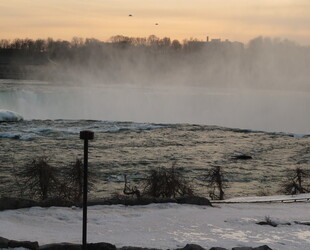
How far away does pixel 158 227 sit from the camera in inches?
437

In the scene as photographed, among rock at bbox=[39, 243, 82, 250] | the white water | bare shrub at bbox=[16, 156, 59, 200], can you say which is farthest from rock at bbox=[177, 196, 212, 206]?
the white water

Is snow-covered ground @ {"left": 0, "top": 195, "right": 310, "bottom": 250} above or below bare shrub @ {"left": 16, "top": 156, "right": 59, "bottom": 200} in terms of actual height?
above

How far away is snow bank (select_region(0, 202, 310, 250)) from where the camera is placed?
33.5 ft

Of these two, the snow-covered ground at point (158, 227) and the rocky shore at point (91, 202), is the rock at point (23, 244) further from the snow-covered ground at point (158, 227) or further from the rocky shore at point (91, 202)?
the rocky shore at point (91, 202)

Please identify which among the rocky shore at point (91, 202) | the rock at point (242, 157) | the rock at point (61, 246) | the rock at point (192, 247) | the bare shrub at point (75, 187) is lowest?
the rock at point (242, 157)

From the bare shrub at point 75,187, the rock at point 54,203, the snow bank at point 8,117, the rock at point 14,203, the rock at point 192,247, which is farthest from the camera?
the snow bank at point 8,117

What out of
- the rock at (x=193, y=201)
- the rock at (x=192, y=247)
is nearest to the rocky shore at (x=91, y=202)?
the rock at (x=193, y=201)

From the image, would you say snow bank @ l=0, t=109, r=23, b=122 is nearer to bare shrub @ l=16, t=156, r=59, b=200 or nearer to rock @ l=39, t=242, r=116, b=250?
bare shrub @ l=16, t=156, r=59, b=200

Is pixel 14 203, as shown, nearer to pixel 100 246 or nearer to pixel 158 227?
pixel 158 227

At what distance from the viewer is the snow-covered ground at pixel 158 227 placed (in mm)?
10219

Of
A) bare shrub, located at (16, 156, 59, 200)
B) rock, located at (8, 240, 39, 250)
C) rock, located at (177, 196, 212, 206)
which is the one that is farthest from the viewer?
bare shrub, located at (16, 156, 59, 200)

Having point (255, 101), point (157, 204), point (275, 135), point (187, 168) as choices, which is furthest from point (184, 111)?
point (157, 204)

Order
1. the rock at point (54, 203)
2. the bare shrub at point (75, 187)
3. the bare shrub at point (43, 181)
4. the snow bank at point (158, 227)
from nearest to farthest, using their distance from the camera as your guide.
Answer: the snow bank at point (158, 227), the rock at point (54, 203), the bare shrub at point (75, 187), the bare shrub at point (43, 181)

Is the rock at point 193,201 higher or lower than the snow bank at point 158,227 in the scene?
higher
